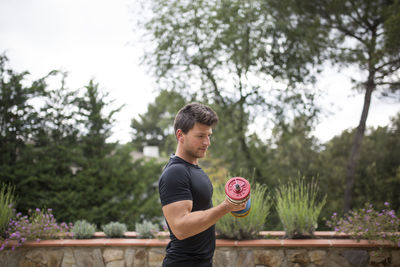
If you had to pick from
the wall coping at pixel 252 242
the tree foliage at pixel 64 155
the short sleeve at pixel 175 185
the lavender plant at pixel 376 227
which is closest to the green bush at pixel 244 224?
the wall coping at pixel 252 242

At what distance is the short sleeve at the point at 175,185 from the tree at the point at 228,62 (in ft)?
28.9

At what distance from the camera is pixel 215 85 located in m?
10.9

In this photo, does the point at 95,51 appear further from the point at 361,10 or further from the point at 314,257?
the point at 314,257

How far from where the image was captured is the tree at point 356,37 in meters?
7.83

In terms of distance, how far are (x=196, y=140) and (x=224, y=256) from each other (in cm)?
239

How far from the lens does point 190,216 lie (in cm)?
150

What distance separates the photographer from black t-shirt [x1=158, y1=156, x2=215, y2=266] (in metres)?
1.57

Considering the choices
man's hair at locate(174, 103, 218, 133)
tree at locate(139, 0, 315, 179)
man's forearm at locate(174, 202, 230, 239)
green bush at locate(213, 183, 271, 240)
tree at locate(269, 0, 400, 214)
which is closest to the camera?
man's forearm at locate(174, 202, 230, 239)

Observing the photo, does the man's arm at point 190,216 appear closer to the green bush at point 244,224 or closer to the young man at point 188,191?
the young man at point 188,191

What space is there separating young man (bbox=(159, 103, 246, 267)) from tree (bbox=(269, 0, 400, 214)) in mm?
7075

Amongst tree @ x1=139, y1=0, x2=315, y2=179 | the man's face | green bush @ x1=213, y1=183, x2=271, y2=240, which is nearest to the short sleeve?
the man's face

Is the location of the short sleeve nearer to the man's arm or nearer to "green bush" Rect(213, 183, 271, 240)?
the man's arm

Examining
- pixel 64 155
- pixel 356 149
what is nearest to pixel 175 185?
pixel 64 155

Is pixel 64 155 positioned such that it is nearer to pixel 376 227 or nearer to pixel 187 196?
pixel 376 227
